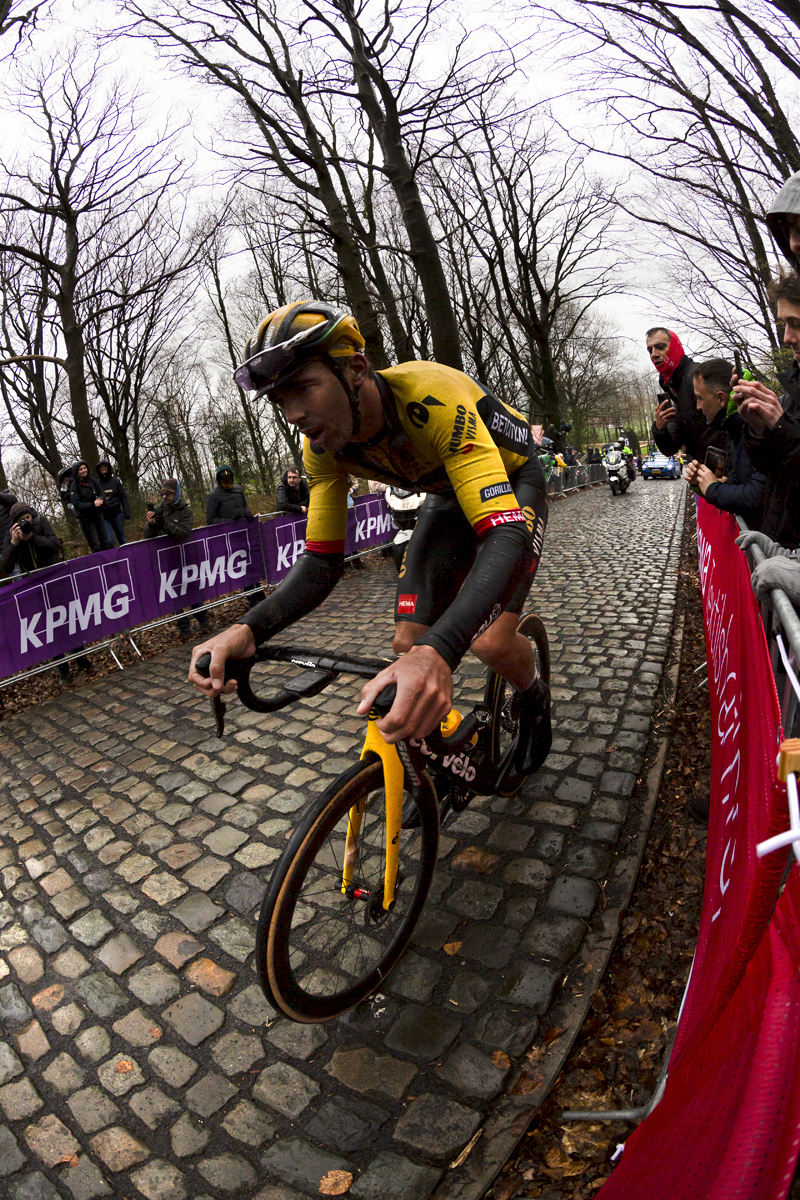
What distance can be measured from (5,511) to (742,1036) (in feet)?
28.6

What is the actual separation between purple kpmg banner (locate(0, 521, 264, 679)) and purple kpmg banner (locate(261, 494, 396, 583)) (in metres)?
0.25

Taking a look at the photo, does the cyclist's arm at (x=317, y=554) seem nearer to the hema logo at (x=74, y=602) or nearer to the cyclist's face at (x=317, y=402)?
the cyclist's face at (x=317, y=402)

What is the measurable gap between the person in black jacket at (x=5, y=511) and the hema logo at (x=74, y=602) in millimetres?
1197

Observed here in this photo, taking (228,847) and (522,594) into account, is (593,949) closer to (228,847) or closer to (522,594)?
(522,594)

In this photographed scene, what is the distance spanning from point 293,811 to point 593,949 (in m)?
1.88

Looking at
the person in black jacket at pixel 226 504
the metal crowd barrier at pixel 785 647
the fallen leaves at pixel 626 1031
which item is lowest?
the fallen leaves at pixel 626 1031

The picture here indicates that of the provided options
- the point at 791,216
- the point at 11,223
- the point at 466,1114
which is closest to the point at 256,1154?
the point at 466,1114

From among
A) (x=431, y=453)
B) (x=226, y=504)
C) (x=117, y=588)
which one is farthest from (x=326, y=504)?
(x=226, y=504)

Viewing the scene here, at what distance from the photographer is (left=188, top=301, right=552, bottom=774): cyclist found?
1.81 metres

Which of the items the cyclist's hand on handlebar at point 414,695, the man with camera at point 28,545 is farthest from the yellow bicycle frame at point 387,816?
the man with camera at point 28,545

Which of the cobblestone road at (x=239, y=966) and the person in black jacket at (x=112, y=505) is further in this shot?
the person in black jacket at (x=112, y=505)

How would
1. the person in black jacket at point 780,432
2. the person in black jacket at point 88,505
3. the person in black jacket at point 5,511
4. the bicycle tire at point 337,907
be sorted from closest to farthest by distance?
the bicycle tire at point 337,907
the person in black jacket at point 780,432
the person in black jacket at point 5,511
the person in black jacket at point 88,505

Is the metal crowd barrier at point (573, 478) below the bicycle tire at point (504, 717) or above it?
above

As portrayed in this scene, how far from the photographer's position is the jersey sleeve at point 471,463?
84.7 inches
